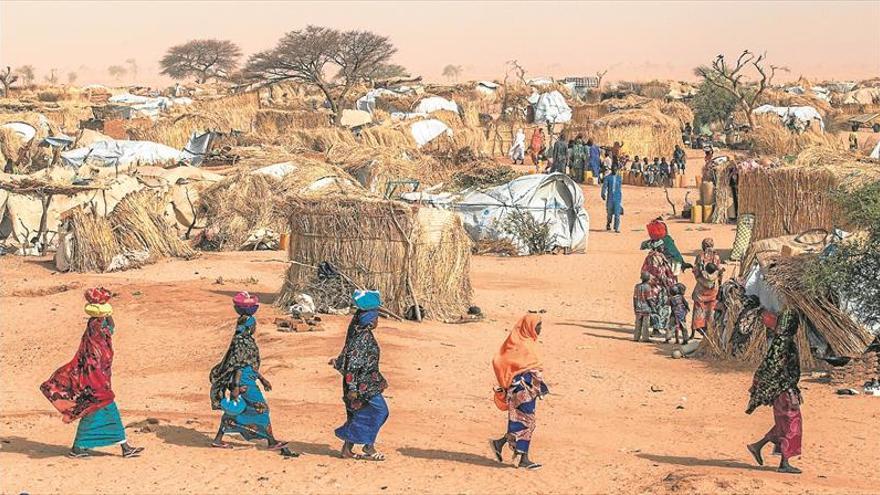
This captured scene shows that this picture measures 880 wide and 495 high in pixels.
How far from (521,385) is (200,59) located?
3325 inches

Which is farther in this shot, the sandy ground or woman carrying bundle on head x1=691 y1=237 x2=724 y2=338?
woman carrying bundle on head x1=691 y1=237 x2=724 y2=338

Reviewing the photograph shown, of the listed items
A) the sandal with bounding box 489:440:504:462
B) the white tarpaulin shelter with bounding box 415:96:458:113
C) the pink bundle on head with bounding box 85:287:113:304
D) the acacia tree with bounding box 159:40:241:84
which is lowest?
the sandal with bounding box 489:440:504:462

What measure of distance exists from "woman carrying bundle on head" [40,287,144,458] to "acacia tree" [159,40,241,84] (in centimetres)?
8119

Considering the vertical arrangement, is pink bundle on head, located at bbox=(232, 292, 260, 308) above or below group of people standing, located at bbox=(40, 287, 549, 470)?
above

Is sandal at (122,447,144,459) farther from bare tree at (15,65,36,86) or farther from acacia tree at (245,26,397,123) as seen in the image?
bare tree at (15,65,36,86)

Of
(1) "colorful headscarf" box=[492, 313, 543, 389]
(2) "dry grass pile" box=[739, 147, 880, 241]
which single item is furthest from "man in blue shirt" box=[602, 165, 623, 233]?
(1) "colorful headscarf" box=[492, 313, 543, 389]

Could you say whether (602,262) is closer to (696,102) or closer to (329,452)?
(329,452)

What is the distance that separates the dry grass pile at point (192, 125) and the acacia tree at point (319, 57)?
328cm

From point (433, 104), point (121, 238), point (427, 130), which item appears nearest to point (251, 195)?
point (121, 238)

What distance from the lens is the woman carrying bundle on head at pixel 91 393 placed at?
8.89m

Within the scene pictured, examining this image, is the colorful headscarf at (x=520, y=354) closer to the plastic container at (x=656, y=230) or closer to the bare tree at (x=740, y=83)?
the plastic container at (x=656, y=230)

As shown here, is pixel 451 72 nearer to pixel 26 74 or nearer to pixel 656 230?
pixel 26 74

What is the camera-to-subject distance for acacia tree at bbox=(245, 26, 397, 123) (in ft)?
162

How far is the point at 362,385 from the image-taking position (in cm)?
886
